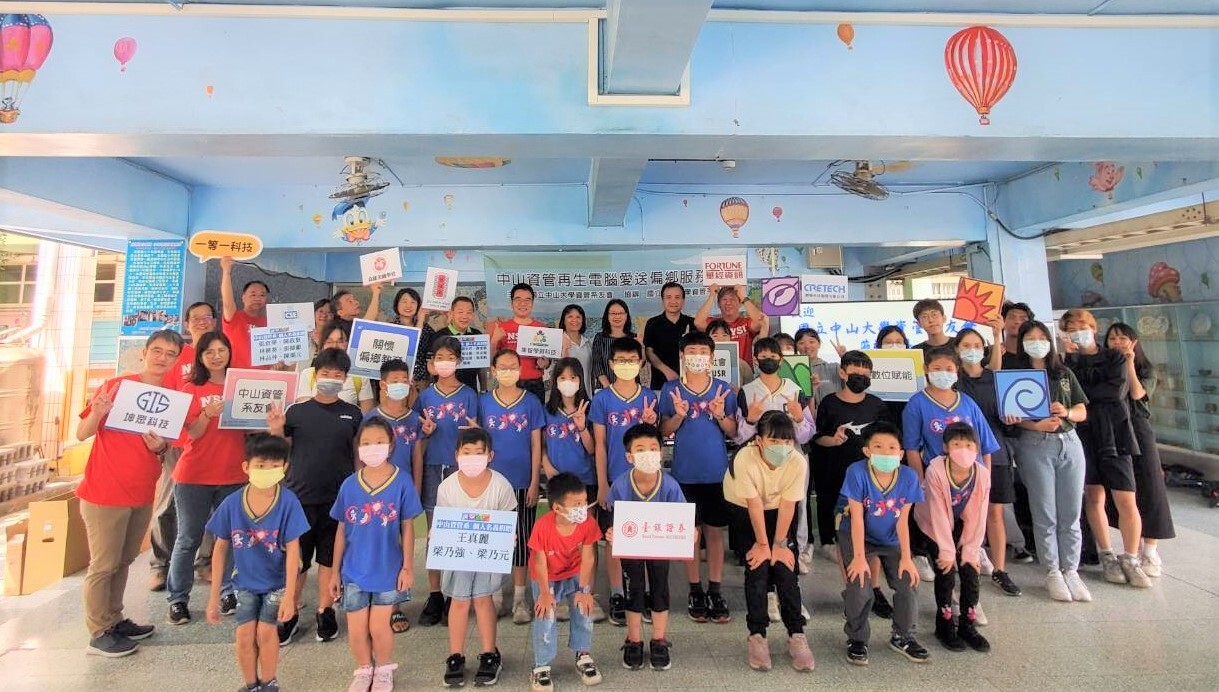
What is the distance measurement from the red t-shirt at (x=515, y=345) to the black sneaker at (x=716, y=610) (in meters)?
1.59

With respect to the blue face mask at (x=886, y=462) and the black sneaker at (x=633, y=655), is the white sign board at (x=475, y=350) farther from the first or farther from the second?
the blue face mask at (x=886, y=462)

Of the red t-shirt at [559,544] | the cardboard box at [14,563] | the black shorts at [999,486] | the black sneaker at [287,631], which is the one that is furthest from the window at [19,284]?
the black shorts at [999,486]

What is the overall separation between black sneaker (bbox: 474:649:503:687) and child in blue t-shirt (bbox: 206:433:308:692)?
30.4 inches

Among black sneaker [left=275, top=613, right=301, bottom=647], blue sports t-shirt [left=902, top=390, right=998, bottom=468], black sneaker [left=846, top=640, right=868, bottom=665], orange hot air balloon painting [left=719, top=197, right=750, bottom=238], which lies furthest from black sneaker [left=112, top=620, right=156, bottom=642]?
orange hot air balloon painting [left=719, top=197, right=750, bottom=238]

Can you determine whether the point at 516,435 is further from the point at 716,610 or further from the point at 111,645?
the point at 111,645

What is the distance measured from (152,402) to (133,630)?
1.12 meters

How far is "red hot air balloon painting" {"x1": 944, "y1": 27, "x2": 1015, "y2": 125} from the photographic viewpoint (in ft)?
9.44

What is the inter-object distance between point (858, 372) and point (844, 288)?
147 cm

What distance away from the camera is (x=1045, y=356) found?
3.12 m

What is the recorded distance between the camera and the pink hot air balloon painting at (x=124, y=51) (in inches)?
104

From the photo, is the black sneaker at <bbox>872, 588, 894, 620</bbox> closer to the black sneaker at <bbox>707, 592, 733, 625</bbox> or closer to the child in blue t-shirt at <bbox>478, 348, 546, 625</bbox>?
the black sneaker at <bbox>707, 592, 733, 625</bbox>

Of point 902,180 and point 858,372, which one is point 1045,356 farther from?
point 902,180

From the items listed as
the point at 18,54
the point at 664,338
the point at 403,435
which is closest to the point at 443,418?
the point at 403,435

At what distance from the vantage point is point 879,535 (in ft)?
8.16
